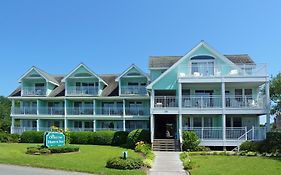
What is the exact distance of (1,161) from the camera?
21047mm

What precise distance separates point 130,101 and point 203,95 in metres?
11.7

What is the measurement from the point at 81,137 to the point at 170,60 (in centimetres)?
1355

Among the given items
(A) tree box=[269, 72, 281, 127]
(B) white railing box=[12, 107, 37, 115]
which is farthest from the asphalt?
(A) tree box=[269, 72, 281, 127]

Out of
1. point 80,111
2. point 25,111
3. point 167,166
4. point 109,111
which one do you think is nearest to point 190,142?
point 167,166

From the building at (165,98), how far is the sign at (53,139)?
8.73 metres

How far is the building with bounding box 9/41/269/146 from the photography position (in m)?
31.8

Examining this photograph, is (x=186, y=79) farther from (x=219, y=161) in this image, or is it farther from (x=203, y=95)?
(x=219, y=161)

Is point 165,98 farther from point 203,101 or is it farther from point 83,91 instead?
point 83,91

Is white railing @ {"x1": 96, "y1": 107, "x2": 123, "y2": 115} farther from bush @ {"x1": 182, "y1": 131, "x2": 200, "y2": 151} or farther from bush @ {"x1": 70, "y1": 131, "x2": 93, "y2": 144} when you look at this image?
bush @ {"x1": 182, "y1": 131, "x2": 200, "y2": 151}

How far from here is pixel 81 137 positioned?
37.7 meters

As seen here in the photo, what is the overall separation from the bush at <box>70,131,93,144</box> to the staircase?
29.6 ft

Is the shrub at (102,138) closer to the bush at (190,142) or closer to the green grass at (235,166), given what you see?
the bush at (190,142)

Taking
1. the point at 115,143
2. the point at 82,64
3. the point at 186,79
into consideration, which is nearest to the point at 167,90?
the point at 186,79

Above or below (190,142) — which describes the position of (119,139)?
below
